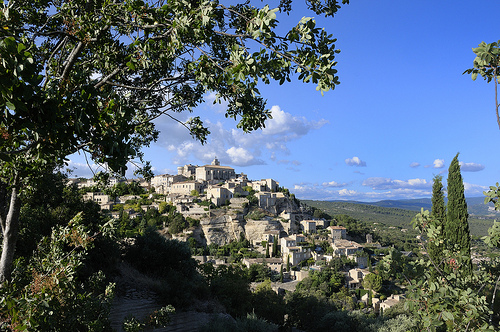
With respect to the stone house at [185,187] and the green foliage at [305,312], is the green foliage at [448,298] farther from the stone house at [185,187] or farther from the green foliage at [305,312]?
the stone house at [185,187]

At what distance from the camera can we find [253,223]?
180 feet

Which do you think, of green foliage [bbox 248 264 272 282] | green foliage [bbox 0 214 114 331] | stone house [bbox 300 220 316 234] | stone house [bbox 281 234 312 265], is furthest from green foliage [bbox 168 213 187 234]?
green foliage [bbox 0 214 114 331]

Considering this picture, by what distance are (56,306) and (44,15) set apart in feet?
12.6

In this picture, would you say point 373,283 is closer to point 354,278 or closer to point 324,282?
point 354,278

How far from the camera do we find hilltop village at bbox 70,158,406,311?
43125 mm

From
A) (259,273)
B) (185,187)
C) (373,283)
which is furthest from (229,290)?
(185,187)

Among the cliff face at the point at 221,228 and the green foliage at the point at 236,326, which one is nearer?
the green foliage at the point at 236,326

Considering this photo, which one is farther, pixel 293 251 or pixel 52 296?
pixel 293 251

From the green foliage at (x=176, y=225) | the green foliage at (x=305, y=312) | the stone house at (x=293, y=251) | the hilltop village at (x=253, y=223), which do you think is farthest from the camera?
the green foliage at (x=176, y=225)

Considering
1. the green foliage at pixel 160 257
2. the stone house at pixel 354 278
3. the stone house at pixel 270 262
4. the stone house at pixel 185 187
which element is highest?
the stone house at pixel 185 187

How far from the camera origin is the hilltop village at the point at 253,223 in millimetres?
43125

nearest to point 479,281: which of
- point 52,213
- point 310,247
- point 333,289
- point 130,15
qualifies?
point 130,15

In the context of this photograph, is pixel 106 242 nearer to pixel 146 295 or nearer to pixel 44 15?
pixel 146 295

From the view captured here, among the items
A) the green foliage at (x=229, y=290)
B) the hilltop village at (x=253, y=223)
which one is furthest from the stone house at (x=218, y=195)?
the green foliage at (x=229, y=290)
